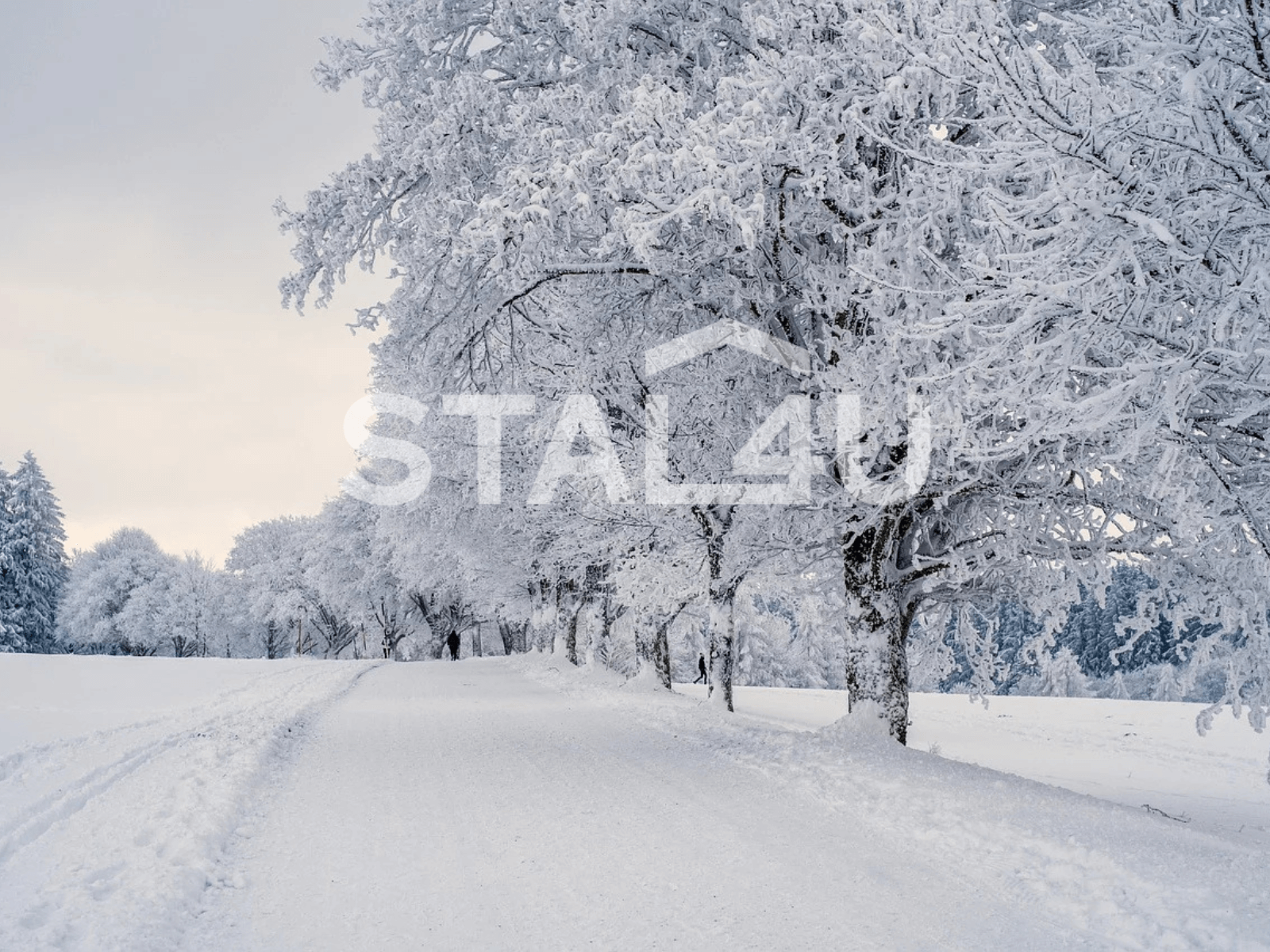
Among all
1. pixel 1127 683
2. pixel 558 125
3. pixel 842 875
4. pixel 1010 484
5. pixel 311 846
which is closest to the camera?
pixel 842 875

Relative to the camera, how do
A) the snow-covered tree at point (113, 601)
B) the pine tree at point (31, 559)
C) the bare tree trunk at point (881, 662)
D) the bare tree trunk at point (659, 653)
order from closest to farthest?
1. the bare tree trunk at point (881, 662)
2. the bare tree trunk at point (659, 653)
3. the pine tree at point (31, 559)
4. the snow-covered tree at point (113, 601)

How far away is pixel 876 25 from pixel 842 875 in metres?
6.29

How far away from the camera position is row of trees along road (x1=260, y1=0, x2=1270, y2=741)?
4.69 metres

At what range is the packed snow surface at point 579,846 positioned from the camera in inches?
170

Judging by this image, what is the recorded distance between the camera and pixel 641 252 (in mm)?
7078

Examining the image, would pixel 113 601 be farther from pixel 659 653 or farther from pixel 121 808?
pixel 121 808

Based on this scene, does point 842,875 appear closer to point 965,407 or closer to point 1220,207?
point 965,407

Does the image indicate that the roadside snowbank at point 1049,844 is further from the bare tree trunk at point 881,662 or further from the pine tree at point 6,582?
the pine tree at point 6,582

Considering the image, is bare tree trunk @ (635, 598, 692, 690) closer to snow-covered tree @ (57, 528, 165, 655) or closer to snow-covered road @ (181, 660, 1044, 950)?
snow-covered road @ (181, 660, 1044, 950)

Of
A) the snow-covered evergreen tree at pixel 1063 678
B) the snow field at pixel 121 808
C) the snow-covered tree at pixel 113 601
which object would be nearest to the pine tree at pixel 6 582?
the snow-covered tree at pixel 113 601

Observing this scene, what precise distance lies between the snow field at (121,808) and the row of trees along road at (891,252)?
16.2 feet

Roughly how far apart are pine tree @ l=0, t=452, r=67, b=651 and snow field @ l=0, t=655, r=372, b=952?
38.2 metres

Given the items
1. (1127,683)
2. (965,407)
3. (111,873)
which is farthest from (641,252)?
(1127,683)

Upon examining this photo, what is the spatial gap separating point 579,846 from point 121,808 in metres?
3.67
